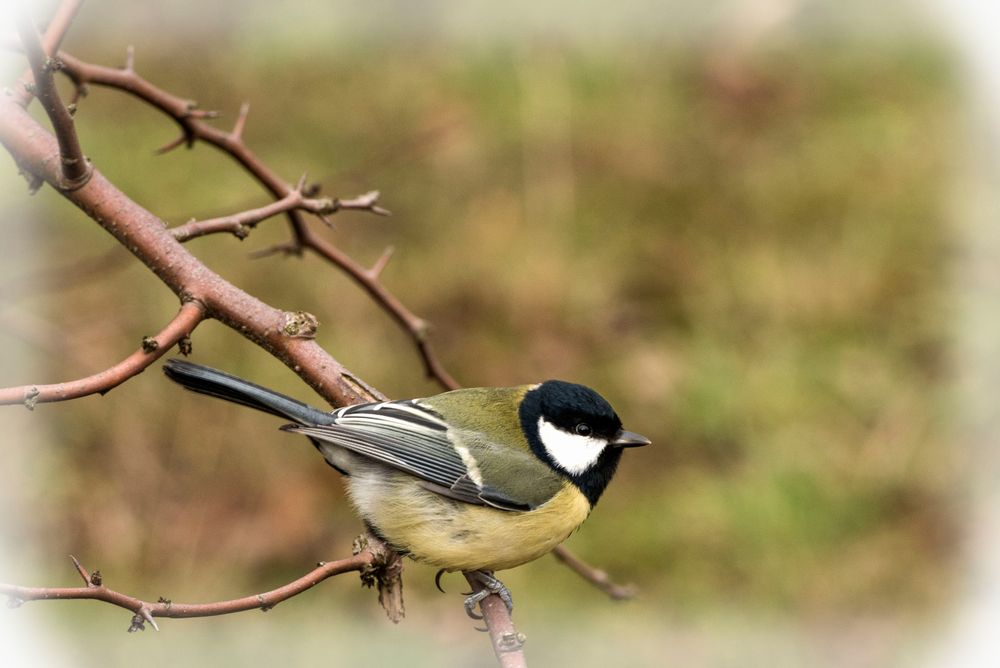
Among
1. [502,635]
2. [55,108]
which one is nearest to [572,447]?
[502,635]

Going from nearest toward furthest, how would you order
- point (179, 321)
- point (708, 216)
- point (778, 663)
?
1. point (179, 321)
2. point (778, 663)
3. point (708, 216)

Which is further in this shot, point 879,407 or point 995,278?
point 995,278

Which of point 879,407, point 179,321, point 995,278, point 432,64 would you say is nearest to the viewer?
point 179,321

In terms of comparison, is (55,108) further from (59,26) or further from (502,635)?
(502,635)

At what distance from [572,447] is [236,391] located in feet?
3.12

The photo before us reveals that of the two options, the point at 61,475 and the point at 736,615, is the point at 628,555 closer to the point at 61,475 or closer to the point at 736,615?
the point at 736,615

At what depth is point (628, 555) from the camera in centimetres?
434

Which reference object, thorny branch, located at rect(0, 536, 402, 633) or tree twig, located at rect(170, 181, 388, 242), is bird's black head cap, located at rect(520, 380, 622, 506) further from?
thorny branch, located at rect(0, 536, 402, 633)

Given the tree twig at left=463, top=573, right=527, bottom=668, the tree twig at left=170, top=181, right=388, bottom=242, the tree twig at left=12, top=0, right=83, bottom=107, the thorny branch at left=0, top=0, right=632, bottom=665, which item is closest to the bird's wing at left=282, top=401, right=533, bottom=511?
the thorny branch at left=0, top=0, right=632, bottom=665

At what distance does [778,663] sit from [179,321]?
3111 mm

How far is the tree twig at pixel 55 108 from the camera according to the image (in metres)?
1.40

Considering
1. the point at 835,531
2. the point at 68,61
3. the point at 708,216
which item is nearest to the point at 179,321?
the point at 68,61

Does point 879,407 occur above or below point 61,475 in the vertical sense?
above

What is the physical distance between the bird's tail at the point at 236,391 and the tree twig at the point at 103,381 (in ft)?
0.66
